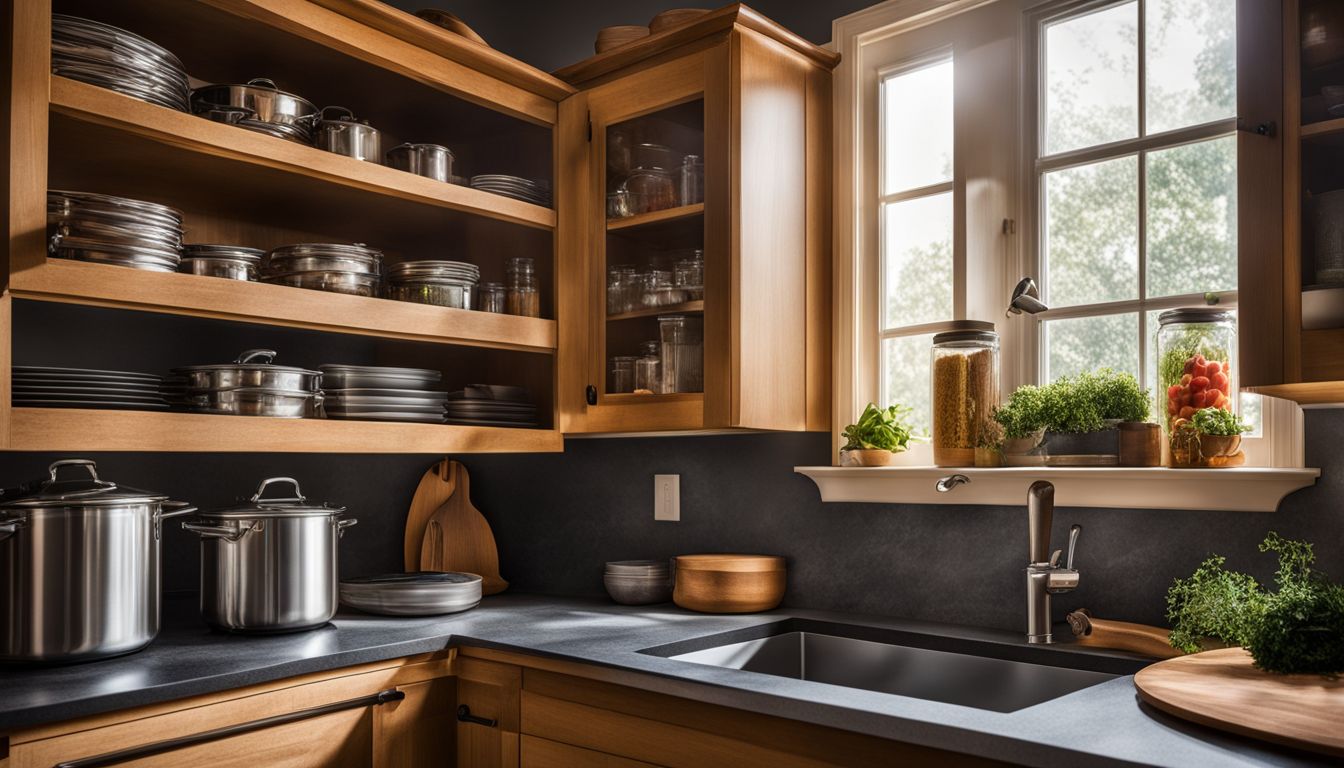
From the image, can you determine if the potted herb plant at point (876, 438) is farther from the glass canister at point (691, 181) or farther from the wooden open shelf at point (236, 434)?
the wooden open shelf at point (236, 434)

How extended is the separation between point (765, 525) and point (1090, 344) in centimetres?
84

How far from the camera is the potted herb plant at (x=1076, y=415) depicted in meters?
1.83

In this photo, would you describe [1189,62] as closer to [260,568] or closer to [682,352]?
[682,352]

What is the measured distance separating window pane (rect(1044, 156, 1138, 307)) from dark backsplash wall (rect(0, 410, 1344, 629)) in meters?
0.44

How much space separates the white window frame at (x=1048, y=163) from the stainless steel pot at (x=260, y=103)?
1481 mm

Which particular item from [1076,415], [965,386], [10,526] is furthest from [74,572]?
[1076,415]

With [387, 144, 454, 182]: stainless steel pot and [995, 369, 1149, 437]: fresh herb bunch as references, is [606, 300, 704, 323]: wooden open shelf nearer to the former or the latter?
[387, 144, 454, 182]: stainless steel pot

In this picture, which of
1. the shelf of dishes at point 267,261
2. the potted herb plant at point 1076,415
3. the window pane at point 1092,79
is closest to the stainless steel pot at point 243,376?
the shelf of dishes at point 267,261

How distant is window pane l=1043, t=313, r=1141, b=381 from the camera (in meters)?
1.97

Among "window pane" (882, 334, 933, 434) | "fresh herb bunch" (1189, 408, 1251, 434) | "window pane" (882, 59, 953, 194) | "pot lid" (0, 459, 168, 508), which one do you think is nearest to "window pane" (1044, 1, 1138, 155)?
"window pane" (882, 59, 953, 194)

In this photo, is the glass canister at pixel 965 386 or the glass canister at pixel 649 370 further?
the glass canister at pixel 649 370

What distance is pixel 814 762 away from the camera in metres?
1.47

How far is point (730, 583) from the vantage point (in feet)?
7.39

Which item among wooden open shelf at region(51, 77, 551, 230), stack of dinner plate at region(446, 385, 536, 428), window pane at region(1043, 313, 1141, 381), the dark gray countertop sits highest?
wooden open shelf at region(51, 77, 551, 230)
